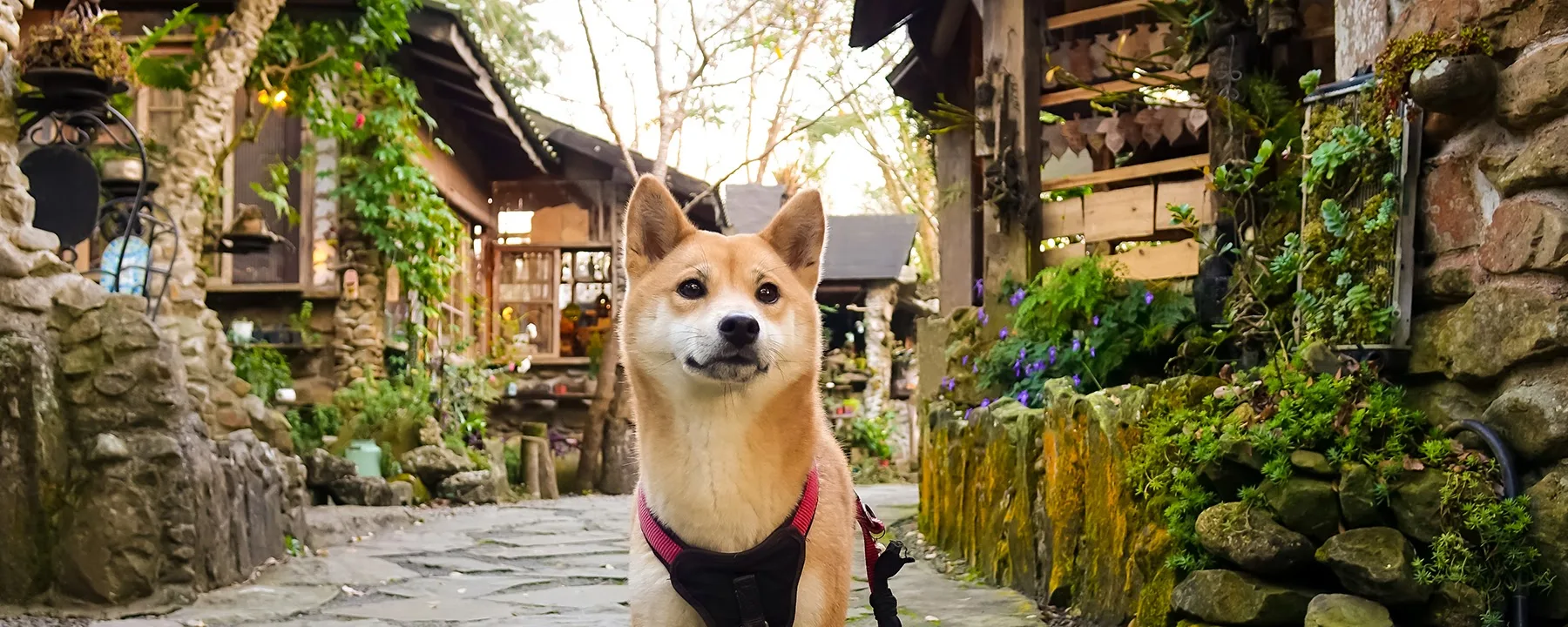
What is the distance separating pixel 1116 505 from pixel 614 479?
13.4 metres

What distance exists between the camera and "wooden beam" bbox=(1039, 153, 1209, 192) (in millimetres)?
6629

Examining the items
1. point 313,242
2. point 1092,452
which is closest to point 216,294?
point 313,242

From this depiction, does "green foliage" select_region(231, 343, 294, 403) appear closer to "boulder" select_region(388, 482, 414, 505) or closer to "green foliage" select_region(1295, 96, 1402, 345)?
"boulder" select_region(388, 482, 414, 505)

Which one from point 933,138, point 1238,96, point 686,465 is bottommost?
point 686,465

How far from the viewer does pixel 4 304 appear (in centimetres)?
544

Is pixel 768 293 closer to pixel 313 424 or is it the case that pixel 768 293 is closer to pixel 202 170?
pixel 202 170

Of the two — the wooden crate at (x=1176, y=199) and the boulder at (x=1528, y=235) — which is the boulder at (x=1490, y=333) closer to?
the boulder at (x=1528, y=235)

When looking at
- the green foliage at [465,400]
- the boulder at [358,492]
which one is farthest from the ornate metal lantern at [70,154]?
the green foliage at [465,400]

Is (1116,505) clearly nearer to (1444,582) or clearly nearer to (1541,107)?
(1444,582)

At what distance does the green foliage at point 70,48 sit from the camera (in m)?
6.64

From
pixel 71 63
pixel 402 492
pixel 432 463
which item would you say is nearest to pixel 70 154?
pixel 71 63

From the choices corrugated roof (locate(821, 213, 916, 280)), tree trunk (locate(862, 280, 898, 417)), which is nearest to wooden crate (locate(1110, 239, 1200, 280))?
corrugated roof (locate(821, 213, 916, 280))

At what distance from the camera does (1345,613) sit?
2893mm

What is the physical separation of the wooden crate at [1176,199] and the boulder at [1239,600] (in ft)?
11.7
